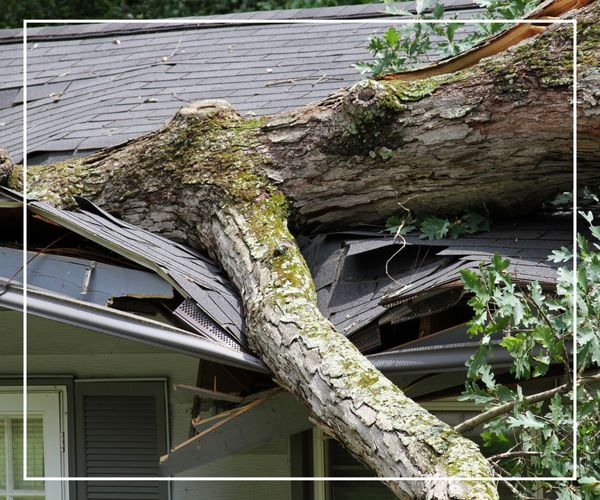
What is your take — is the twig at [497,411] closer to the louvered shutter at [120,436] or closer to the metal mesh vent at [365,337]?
the metal mesh vent at [365,337]

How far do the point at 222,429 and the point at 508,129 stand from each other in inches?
64.2

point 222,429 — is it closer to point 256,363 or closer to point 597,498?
point 256,363

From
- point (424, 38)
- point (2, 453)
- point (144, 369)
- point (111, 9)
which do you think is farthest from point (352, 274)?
point (111, 9)

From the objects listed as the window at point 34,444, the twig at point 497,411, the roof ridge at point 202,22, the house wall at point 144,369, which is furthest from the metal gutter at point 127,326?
the roof ridge at point 202,22

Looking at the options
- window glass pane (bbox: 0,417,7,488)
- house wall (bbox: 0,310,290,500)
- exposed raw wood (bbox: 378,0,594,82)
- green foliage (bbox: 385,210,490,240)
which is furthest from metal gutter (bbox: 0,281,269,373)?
window glass pane (bbox: 0,417,7,488)

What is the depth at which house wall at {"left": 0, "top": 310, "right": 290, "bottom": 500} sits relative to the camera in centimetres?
521

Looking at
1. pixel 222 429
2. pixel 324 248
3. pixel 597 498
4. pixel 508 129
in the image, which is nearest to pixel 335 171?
pixel 324 248

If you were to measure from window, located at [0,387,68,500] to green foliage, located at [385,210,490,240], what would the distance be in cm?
211

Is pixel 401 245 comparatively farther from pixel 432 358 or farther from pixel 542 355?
pixel 542 355

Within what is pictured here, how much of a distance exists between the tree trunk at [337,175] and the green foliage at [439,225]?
0.06m

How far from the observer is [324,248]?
4.64 metres

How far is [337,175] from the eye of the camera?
460cm

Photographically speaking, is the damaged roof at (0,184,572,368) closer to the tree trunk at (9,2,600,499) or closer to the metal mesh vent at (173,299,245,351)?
the metal mesh vent at (173,299,245,351)

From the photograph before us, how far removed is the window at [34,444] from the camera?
5527mm
